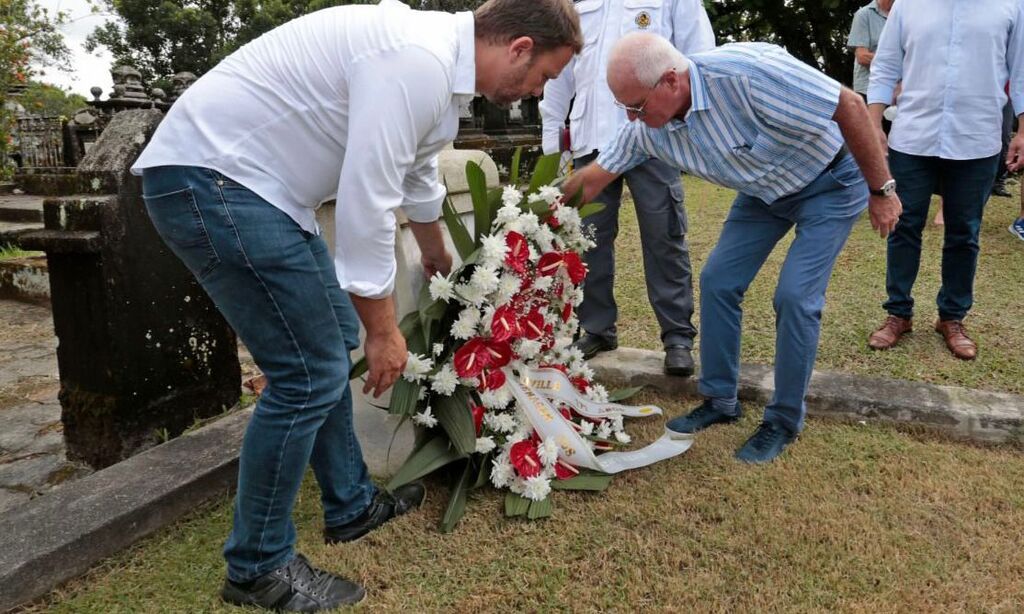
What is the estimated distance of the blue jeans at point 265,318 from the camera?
171 centimetres

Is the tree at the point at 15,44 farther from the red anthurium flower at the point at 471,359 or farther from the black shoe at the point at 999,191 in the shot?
the black shoe at the point at 999,191

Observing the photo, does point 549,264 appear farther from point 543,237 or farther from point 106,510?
point 106,510

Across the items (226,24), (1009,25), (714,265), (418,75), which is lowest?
(714,265)

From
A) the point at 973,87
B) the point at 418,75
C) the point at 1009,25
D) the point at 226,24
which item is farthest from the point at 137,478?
the point at 226,24

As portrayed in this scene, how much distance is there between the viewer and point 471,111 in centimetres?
1389

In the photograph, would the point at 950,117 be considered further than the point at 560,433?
Yes

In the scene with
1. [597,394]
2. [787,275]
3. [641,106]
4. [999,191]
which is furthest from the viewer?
[999,191]

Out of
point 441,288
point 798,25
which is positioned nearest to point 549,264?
point 441,288

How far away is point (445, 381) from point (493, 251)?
45cm

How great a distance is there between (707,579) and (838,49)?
46.5ft

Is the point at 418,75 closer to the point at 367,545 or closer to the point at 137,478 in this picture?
the point at 367,545

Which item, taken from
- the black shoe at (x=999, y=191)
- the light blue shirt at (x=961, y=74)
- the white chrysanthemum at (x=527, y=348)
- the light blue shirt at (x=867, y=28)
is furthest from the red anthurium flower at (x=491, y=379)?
the black shoe at (x=999, y=191)

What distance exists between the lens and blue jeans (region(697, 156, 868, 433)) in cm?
271

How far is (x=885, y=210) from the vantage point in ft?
8.73
